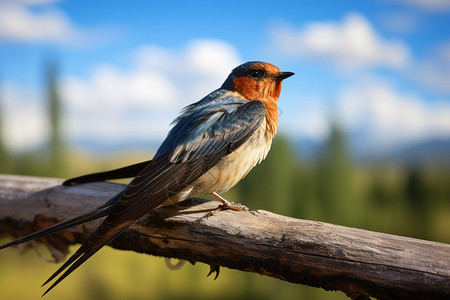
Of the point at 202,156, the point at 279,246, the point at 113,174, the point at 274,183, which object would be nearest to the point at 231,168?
the point at 202,156

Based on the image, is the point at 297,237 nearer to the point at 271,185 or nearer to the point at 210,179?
the point at 210,179

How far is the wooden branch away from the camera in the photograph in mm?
2129

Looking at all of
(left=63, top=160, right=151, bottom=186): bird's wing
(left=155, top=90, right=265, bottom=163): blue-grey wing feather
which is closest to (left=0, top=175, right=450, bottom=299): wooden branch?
(left=63, top=160, right=151, bottom=186): bird's wing

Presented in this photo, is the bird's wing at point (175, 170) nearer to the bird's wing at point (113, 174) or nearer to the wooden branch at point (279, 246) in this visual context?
the wooden branch at point (279, 246)

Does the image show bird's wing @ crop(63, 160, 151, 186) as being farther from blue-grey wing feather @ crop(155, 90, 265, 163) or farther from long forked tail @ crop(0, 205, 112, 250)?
long forked tail @ crop(0, 205, 112, 250)

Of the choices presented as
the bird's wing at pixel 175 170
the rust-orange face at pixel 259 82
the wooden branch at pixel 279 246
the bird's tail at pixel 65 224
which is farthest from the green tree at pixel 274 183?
the bird's tail at pixel 65 224

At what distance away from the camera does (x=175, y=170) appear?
2.81 metres

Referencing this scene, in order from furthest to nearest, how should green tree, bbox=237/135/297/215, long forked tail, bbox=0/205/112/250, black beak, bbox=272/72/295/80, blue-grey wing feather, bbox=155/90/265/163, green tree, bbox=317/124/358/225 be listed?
green tree, bbox=317/124/358/225 → green tree, bbox=237/135/297/215 → black beak, bbox=272/72/295/80 → blue-grey wing feather, bbox=155/90/265/163 → long forked tail, bbox=0/205/112/250

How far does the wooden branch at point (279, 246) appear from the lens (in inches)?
83.8

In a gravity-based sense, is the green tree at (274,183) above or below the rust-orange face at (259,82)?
below

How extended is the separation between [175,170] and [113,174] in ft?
3.17

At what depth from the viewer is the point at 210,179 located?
2949mm

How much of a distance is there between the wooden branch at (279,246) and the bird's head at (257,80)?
3.54ft

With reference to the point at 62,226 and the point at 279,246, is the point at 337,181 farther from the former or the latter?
the point at 62,226
